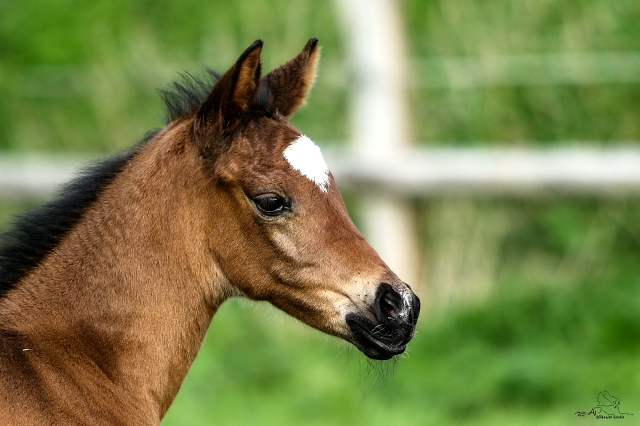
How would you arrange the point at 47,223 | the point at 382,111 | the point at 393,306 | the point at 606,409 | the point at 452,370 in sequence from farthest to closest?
the point at 382,111, the point at 452,370, the point at 606,409, the point at 47,223, the point at 393,306

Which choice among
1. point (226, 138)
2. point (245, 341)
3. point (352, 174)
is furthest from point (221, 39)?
point (226, 138)

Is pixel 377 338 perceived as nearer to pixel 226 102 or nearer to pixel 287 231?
pixel 287 231

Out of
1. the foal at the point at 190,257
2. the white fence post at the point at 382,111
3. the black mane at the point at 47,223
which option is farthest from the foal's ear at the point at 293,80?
the white fence post at the point at 382,111

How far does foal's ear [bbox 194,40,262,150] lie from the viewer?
3.00 m

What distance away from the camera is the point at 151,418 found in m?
2.97

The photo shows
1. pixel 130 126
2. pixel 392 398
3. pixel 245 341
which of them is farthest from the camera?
pixel 130 126

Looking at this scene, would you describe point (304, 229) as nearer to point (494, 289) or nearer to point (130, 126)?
point (494, 289)

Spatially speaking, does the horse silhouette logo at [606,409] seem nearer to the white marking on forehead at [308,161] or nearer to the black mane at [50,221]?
the white marking on forehead at [308,161]

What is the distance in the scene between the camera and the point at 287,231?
3.04 meters

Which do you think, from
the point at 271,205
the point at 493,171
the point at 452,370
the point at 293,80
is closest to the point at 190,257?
the point at 271,205

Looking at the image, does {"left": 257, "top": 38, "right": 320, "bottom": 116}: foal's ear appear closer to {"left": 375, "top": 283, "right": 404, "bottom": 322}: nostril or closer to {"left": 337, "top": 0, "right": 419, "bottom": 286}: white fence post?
{"left": 375, "top": 283, "right": 404, "bottom": 322}: nostril

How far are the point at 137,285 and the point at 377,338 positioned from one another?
85cm

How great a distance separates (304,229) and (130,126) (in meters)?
5.87

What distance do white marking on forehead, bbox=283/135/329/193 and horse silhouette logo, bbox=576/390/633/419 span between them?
121 inches
